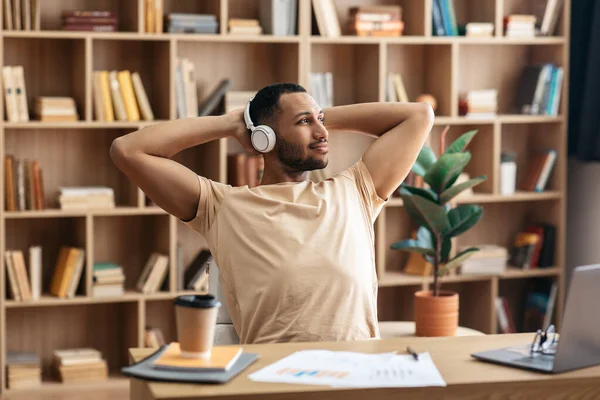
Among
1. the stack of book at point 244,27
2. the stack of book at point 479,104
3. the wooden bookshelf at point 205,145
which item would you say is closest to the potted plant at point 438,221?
the wooden bookshelf at point 205,145

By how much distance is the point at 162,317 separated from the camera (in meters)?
4.61

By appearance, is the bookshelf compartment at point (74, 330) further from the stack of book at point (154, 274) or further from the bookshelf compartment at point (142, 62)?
the bookshelf compartment at point (142, 62)

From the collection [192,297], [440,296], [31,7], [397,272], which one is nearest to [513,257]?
[397,272]

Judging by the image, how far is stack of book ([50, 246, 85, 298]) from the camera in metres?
4.22

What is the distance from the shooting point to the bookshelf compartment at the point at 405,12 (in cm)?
457

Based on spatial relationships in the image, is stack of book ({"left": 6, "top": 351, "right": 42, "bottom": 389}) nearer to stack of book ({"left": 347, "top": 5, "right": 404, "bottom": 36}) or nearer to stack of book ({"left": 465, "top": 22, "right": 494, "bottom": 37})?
stack of book ({"left": 347, "top": 5, "right": 404, "bottom": 36})

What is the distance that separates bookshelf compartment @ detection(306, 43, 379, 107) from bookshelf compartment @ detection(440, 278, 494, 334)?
1.00 meters

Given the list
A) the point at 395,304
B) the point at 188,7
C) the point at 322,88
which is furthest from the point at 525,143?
the point at 188,7

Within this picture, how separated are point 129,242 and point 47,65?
34.9 inches

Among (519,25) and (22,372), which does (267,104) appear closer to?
(22,372)

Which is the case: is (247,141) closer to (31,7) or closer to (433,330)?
(433,330)

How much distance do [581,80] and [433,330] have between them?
1890 mm

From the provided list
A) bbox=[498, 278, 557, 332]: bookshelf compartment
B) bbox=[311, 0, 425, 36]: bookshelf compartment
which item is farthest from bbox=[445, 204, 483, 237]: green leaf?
bbox=[498, 278, 557, 332]: bookshelf compartment

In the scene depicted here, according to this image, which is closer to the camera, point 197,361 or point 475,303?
point 197,361
